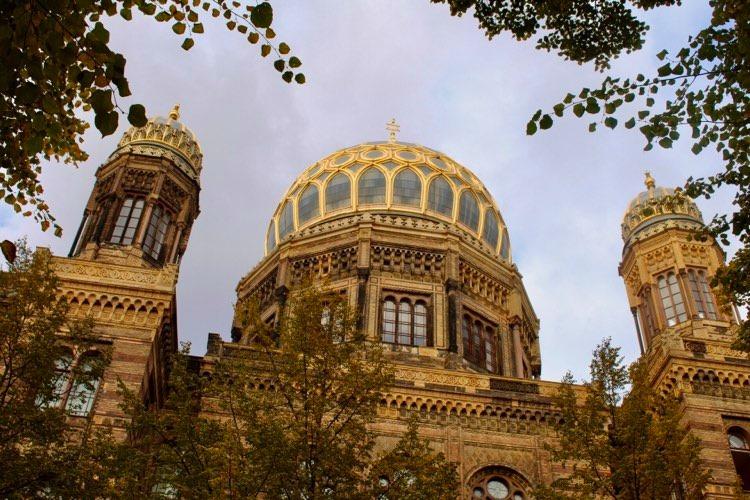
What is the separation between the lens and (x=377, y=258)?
102 ft

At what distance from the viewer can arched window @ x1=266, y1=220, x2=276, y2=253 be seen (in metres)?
35.7

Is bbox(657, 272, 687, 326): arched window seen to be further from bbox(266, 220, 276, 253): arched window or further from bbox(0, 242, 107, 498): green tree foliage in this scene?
bbox(0, 242, 107, 498): green tree foliage

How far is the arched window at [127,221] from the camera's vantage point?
25844 millimetres

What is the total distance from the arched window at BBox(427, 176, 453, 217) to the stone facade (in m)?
0.10

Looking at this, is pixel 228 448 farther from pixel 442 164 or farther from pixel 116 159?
pixel 442 164

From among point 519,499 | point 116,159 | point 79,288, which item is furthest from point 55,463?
point 116,159

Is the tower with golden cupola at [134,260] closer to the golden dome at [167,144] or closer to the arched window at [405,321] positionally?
the golden dome at [167,144]

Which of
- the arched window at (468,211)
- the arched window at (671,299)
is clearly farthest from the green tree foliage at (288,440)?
the arched window at (468,211)

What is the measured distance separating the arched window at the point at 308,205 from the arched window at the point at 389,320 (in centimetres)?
657

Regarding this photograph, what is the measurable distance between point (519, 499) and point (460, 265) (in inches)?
472

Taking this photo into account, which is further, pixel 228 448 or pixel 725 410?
pixel 725 410

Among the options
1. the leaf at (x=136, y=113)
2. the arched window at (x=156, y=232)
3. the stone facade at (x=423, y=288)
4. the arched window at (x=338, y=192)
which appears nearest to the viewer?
the leaf at (x=136, y=113)

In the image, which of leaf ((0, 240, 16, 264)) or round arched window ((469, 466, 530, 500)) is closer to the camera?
leaf ((0, 240, 16, 264))

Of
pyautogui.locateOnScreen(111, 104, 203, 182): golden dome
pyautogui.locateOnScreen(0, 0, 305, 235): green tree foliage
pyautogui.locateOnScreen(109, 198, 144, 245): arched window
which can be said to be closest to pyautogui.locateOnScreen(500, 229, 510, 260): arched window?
pyautogui.locateOnScreen(111, 104, 203, 182): golden dome
